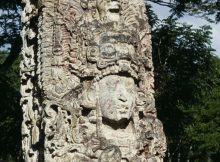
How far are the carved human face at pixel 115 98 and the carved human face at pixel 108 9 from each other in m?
0.78

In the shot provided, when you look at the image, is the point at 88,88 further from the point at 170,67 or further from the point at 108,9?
the point at 170,67

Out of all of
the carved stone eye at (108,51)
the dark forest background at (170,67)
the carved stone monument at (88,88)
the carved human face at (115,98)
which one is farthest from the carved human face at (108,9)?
the dark forest background at (170,67)

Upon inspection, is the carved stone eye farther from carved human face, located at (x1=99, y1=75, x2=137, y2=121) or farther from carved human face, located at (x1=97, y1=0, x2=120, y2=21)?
carved human face, located at (x1=97, y1=0, x2=120, y2=21)

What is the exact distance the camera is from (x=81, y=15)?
7316 millimetres

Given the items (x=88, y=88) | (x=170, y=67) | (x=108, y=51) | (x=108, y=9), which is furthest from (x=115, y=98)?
(x=170, y=67)

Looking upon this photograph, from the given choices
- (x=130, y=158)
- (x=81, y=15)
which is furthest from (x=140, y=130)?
(x=81, y=15)

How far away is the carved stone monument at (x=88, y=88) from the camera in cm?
680

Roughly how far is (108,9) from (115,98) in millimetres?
1113

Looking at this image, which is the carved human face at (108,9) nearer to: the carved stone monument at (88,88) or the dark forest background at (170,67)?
the carved stone monument at (88,88)

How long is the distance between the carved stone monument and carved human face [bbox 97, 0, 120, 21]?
1cm

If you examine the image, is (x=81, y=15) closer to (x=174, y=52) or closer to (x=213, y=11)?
(x=213, y=11)

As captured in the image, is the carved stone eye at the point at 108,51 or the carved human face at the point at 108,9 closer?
the carved stone eye at the point at 108,51

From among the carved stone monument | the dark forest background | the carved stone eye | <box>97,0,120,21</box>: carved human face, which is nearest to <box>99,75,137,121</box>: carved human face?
the carved stone monument

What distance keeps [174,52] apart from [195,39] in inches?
36.7
